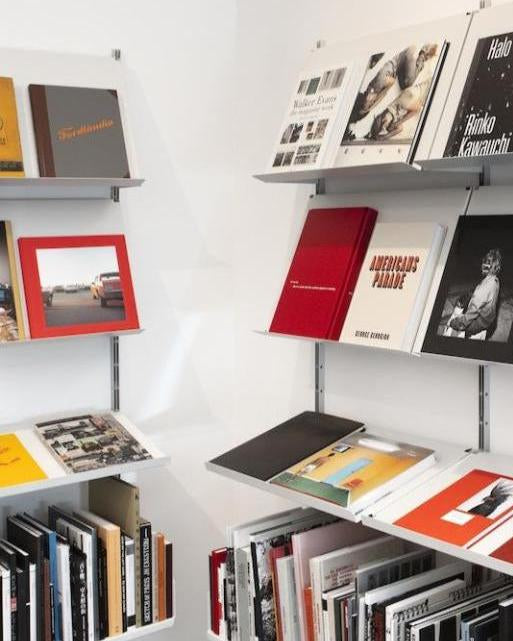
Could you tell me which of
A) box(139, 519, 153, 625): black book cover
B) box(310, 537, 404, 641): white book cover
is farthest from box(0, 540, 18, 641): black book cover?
box(310, 537, 404, 641): white book cover

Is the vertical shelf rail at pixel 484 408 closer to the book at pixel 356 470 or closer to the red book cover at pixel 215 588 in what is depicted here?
the book at pixel 356 470

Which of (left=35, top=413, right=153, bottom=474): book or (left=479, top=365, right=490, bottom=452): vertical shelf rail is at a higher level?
(left=479, top=365, right=490, bottom=452): vertical shelf rail

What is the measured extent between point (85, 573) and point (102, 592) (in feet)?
0.28

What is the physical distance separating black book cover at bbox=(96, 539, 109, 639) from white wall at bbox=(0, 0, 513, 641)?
0.43 metres

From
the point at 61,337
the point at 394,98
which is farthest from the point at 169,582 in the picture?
the point at 394,98

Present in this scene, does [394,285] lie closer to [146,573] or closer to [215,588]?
[215,588]

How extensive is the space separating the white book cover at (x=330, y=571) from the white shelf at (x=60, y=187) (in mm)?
1076

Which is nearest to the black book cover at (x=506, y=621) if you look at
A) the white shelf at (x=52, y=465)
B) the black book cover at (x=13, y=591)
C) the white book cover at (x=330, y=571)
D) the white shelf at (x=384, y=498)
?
the white shelf at (x=384, y=498)

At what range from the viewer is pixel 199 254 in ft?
8.96

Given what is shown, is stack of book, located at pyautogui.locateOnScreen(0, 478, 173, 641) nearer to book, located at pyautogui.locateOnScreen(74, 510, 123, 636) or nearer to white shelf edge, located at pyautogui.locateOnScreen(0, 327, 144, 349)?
book, located at pyautogui.locateOnScreen(74, 510, 123, 636)

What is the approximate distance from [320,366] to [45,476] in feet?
2.79

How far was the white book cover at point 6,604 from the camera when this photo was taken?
2082 millimetres

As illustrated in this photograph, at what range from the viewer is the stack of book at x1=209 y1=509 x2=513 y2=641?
5.79 ft

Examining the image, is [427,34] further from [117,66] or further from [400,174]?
[117,66]
